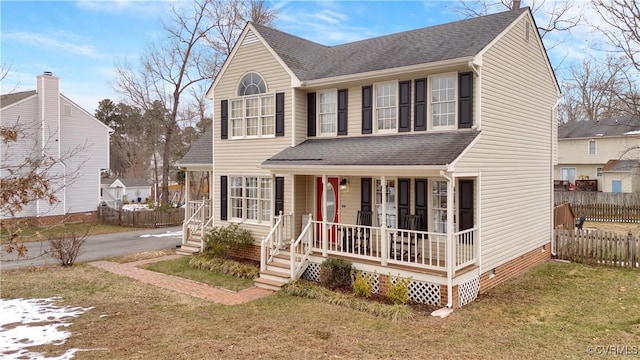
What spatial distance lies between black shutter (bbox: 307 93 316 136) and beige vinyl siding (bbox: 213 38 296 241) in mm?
731

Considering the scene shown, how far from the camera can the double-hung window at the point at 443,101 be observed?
11523 millimetres

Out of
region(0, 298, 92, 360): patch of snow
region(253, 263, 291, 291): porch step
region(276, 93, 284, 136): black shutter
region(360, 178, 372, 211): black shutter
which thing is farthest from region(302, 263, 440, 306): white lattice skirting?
region(0, 298, 92, 360): patch of snow

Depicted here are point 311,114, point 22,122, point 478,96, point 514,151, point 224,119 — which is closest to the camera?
point 478,96

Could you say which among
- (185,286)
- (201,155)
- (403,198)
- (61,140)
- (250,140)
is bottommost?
(185,286)

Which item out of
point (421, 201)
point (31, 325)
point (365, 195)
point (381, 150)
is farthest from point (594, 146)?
point (31, 325)

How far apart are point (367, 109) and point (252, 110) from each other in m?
4.31

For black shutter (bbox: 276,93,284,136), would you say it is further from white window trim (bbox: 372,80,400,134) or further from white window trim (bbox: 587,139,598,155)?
white window trim (bbox: 587,139,598,155)

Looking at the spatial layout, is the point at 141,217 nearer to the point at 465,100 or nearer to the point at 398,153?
the point at 398,153

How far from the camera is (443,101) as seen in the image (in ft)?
38.2

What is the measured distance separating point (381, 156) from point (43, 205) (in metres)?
23.4

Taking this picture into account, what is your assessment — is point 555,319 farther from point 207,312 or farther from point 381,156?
point 207,312

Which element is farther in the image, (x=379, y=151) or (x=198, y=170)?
(x=198, y=170)

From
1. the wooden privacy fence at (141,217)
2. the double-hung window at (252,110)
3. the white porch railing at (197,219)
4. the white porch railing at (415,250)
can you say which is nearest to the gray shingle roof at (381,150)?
the double-hung window at (252,110)

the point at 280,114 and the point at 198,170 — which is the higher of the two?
the point at 280,114
